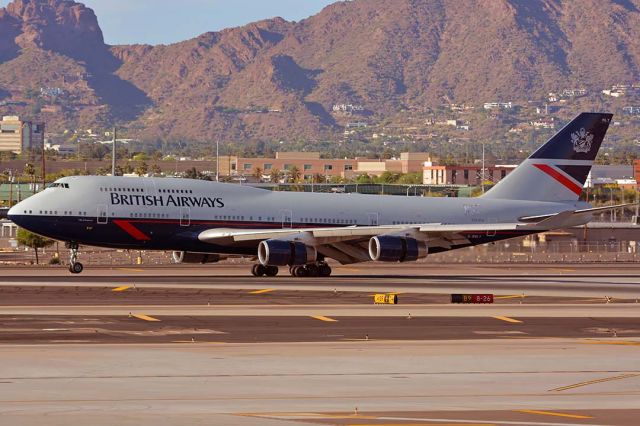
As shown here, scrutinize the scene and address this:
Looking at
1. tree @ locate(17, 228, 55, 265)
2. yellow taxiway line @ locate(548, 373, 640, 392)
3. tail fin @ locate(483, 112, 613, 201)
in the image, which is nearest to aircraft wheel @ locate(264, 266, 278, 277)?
tail fin @ locate(483, 112, 613, 201)

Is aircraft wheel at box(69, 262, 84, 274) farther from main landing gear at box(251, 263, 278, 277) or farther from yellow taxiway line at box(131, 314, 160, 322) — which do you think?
yellow taxiway line at box(131, 314, 160, 322)

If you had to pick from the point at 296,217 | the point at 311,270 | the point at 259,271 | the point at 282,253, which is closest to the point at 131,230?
the point at 259,271

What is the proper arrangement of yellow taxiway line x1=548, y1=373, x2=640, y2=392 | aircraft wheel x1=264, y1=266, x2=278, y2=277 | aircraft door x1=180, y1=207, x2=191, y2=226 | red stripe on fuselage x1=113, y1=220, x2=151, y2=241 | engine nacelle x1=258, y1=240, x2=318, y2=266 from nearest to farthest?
yellow taxiway line x1=548, y1=373, x2=640, y2=392, red stripe on fuselage x1=113, y1=220, x2=151, y2=241, engine nacelle x1=258, y1=240, x2=318, y2=266, aircraft door x1=180, y1=207, x2=191, y2=226, aircraft wheel x1=264, y1=266, x2=278, y2=277

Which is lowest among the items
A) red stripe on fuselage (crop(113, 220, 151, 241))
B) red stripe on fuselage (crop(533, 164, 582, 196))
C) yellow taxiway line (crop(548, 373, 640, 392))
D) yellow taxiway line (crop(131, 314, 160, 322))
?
yellow taxiway line (crop(131, 314, 160, 322))

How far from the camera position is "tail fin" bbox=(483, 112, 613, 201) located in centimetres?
7375

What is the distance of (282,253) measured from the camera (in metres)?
63.2

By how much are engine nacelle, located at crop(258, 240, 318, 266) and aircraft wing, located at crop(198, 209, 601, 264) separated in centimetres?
73

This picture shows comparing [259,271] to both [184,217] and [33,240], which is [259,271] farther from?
[33,240]

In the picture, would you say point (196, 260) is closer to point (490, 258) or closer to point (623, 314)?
point (623, 314)

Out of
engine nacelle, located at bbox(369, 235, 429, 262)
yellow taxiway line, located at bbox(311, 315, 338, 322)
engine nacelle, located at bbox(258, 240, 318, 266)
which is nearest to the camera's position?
yellow taxiway line, located at bbox(311, 315, 338, 322)

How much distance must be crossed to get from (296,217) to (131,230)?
868 cm

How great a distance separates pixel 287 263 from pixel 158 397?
3833 cm

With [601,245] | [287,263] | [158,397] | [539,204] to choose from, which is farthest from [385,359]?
[601,245]

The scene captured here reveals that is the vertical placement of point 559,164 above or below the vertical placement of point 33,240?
above
